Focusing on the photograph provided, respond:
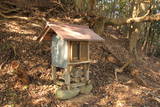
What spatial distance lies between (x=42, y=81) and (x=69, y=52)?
63.0 inches

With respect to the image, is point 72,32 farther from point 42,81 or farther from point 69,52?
point 42,81

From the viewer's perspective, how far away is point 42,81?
5.77m

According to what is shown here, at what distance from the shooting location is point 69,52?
5.12 m

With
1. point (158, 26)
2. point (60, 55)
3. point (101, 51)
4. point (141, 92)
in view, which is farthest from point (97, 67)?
point (158, 26)

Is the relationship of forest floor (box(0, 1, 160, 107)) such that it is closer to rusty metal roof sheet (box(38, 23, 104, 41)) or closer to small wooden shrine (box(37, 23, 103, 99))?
small wooden shrine (box(37, 23, 103, 99))

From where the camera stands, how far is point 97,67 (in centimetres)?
782

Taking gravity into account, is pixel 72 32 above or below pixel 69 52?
above

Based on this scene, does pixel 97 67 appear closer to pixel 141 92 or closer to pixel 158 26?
pixel 141 92

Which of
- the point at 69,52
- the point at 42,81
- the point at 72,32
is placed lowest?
the point at 42,81

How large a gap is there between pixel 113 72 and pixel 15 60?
466 cm

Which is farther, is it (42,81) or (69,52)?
(42,81)

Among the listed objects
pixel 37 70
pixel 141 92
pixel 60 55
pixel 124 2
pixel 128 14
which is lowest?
pixel 141 92

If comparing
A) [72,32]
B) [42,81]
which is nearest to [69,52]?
[72,32]

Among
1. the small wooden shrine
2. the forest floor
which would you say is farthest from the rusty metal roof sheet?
the forest floor
